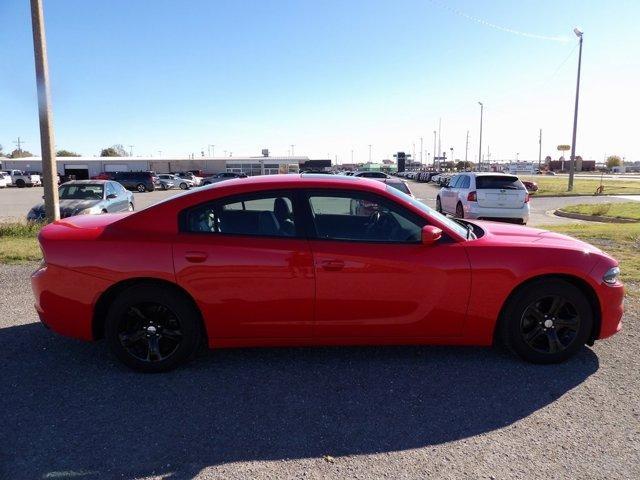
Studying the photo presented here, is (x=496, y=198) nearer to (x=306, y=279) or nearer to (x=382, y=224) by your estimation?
(x=382, y=224)

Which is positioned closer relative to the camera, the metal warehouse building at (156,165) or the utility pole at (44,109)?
the utility pole at (44,109)

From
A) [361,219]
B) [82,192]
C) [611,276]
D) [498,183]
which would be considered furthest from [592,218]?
[82,192]

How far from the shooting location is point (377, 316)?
3.54m

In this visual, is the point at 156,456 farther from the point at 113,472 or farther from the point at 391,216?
the point at 391,216

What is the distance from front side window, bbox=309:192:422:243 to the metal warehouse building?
60.0 m

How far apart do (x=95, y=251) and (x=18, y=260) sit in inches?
201

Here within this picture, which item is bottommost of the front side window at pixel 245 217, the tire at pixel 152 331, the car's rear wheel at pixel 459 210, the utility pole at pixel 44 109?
the tire at pixel 152 331

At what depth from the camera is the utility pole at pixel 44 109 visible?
361 inches

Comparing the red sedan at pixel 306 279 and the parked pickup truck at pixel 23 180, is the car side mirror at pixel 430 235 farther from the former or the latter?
the parked pickup truck at pixel 23 180

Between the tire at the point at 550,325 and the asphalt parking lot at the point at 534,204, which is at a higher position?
the tire at the point at 550,325

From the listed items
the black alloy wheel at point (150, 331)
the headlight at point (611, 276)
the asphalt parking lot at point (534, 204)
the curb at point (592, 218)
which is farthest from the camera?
the asphalt parking lot at point (534, 204)

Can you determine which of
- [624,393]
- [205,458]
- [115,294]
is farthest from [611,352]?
[115,294]

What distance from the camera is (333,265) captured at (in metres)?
3.45

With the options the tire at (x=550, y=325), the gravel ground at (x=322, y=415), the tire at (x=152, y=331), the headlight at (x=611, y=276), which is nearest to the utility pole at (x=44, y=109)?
the gravel ground at (x=322, y=415)
